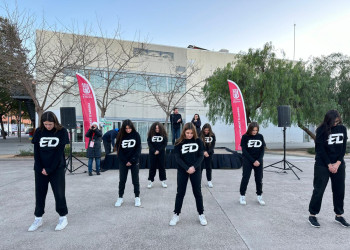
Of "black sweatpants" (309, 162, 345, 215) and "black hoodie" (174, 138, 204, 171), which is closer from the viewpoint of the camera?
"black sweatpants" (309, 162, 345, 215)

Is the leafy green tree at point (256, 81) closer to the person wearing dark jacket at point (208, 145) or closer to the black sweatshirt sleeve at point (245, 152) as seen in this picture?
the person wearing dark jacket at point (208, 145)

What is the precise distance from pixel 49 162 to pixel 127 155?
1.52 metres

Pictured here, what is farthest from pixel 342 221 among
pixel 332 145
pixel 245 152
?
pixel 245 152

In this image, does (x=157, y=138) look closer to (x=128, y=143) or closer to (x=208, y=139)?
(x=208, y=139)

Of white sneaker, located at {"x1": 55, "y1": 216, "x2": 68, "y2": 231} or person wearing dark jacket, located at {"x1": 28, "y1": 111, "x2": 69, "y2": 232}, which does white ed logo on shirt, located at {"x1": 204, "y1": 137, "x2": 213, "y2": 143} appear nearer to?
person wearing dark jacket, located at {"x1": 28, "y1": 111, "x2": 69, "y2": 232}

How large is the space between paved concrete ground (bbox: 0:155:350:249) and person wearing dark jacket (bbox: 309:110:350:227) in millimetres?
527

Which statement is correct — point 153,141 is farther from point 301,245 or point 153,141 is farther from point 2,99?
point 2,99

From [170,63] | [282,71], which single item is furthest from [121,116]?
[282,71]

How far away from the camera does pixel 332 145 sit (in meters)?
3.48

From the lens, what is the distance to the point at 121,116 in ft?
73.9

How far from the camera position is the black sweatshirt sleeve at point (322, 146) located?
345 centimetres

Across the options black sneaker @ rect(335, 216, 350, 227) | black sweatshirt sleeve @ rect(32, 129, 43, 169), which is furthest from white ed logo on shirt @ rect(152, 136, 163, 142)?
black sneaker @ rect(335, 216, 350, 227)

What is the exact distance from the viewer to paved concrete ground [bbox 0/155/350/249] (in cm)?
302

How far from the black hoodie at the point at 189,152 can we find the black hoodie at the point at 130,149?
1203 millimetres
